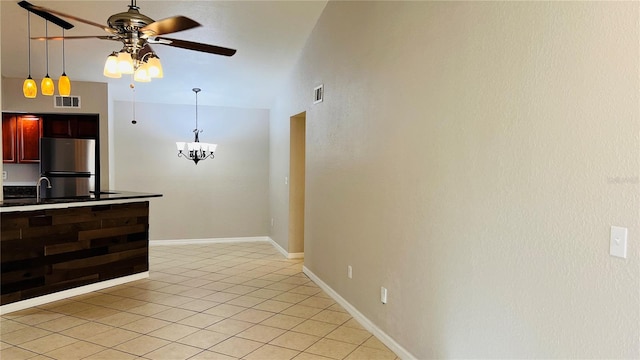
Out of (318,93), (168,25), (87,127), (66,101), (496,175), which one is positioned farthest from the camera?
(87,127)

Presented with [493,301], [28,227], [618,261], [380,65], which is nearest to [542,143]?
[618,261]

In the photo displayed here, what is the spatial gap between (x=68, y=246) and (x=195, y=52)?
8.83ft

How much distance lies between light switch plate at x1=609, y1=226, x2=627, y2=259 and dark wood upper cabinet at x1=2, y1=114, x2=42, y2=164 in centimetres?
749

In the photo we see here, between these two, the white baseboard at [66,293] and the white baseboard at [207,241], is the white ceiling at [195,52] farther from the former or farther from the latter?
the white baseboard at [66,293]

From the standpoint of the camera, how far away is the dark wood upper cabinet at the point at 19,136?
6480 millimetres

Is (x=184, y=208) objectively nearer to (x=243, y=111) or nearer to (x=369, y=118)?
(x=243, y=111)

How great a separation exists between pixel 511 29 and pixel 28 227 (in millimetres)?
4354

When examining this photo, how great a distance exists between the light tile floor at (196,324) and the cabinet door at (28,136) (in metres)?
3.18

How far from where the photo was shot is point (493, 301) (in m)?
2.12

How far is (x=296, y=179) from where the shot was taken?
621 centimetres

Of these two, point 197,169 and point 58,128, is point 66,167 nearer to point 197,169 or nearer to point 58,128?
point 58,128

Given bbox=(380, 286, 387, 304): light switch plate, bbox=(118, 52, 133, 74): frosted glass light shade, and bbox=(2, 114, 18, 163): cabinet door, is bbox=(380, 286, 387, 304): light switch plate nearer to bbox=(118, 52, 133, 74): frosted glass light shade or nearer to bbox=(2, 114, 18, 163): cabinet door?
bbox=(118, 52, 133, 74): frosted glass light shade

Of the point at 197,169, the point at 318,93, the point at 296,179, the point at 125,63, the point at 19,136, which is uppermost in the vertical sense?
the point at 318,93

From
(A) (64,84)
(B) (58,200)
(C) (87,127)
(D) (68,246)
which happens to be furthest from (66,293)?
(C) (87,127)
